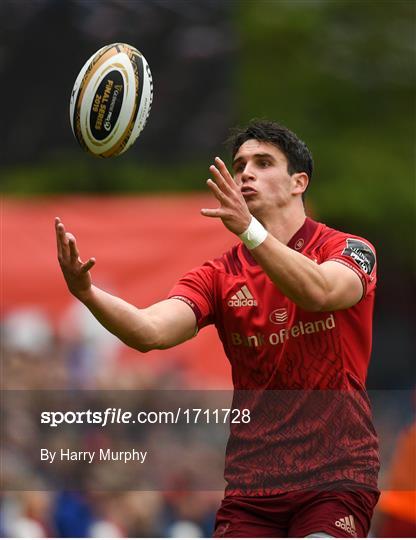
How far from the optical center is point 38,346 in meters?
11.3

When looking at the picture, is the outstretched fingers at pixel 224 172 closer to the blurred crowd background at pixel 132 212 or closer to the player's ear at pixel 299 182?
the player's ear at pixel 299 182

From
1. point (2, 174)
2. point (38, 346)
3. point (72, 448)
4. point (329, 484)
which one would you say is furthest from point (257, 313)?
point (2, 174)

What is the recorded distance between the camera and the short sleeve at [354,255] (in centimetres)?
597

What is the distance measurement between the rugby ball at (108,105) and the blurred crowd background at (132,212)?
3174 mm

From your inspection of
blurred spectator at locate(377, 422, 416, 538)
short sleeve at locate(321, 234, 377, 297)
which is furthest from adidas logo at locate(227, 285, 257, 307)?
blurred spectator at locate(377, 422, 416, 538)

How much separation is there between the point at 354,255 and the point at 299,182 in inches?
23.5

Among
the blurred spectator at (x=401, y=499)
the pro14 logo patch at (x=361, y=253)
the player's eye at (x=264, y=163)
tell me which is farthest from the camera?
the blurred spectator at (x=401, y=499)

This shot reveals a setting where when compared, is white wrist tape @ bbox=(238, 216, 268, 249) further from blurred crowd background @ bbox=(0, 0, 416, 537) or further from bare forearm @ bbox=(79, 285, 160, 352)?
blurred crowd background @ bbox=(0, 0, 416, 537)

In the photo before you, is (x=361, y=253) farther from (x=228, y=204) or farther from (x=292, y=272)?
(x=228, y=204)

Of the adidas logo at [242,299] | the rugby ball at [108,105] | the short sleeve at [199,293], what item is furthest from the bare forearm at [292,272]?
the rugby ball at [108,105]

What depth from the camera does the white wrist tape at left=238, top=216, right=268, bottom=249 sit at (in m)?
5.69

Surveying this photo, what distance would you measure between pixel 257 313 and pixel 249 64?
18.7 metres

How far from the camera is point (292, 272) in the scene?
5.64 m

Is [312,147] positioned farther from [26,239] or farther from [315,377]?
[315,377]
